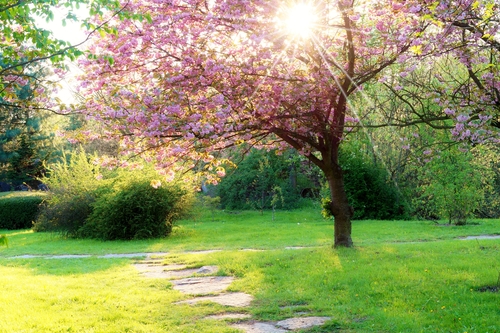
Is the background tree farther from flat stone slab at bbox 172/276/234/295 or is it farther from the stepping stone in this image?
the stepping stone

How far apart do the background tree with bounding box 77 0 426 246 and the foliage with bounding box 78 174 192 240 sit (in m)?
7.98

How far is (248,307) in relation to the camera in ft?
22.8

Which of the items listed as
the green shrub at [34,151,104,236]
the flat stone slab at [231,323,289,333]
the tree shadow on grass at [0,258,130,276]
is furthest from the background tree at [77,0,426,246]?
the green shrub at [34,151,104,236]

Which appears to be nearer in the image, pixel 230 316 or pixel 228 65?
pixel 230 316

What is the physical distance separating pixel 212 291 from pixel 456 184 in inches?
486

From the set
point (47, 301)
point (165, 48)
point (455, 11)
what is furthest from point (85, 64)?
point (455, 11)

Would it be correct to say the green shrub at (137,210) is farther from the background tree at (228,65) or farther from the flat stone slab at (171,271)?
the background tree at (228,65)

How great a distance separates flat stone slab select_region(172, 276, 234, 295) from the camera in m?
8.27

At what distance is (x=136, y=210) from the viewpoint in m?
17.7

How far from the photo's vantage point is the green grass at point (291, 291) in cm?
606

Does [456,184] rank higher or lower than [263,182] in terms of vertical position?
lower

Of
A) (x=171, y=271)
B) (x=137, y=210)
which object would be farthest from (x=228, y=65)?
(x=137, y=210)

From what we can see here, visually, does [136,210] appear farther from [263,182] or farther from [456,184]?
[456,184]

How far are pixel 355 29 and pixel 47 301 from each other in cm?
638
